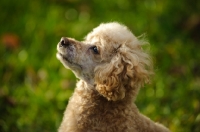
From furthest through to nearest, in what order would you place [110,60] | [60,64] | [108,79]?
1. [60,64]
2. [110,60]
3. [108,79]

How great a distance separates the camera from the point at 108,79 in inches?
165

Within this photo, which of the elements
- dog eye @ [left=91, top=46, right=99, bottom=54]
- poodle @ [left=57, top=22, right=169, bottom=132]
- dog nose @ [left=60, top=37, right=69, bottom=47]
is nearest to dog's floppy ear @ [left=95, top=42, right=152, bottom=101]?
poodle @ [left=57, top=22, right=169, bottom=132]

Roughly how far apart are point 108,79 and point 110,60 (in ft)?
0.68

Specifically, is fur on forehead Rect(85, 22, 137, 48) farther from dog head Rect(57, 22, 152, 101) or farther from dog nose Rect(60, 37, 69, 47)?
dog nose Rect(60, 37, 69, 47)

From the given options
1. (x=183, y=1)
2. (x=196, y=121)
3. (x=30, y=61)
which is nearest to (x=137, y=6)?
(x=183, y=1)

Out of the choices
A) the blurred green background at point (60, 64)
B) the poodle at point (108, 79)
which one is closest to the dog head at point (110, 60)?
the poodle at point (108, 79)

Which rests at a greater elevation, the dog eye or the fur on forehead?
the fur on forehead

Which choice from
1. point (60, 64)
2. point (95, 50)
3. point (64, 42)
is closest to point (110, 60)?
point (95, 50)

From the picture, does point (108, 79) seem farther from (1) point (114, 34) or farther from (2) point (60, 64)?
(2) point (60, 64)

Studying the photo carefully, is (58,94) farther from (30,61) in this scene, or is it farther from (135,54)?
(135,54)

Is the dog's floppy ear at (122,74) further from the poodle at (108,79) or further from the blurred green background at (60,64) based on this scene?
the blurred green background at (60,64)

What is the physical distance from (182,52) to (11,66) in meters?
2.06

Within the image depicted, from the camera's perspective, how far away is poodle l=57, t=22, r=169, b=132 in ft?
13.8

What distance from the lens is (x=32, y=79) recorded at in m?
6.54
